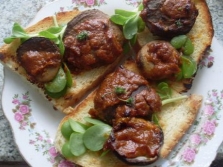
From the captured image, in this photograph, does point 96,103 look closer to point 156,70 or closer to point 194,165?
point 156,70

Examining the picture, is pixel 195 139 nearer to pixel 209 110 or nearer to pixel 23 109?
pixel 209 110

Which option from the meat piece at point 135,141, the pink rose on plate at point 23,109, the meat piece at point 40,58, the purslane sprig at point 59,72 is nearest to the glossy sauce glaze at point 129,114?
the meat piece at point 135,141

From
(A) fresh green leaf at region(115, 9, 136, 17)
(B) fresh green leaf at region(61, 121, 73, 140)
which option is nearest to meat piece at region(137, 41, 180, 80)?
(A) fresh green leaf at region(115, 9, 136, 17)

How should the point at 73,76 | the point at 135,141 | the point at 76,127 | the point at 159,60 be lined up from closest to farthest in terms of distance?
the point at 135,141, the point at 76,127, the point at 159,60, the point at 73,76

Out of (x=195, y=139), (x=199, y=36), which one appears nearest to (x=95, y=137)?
(x=195, y=139)

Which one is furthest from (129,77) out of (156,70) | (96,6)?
(96,6)

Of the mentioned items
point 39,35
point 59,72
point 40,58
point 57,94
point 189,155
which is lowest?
point 189,155

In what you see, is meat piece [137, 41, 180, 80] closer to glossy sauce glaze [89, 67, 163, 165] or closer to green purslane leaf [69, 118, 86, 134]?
glossy sauce glaze [89, 67, 163, 165]
